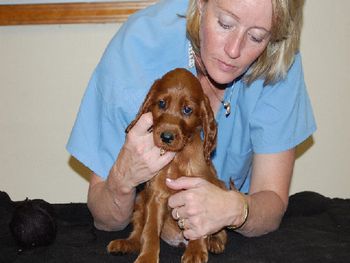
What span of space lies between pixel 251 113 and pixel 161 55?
18.4 inches

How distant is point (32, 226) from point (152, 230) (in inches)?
21.1

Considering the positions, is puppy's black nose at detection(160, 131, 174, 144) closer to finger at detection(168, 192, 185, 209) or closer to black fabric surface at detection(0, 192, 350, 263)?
finger at detection(168, 192, 185, 209)

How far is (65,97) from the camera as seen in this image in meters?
3.42

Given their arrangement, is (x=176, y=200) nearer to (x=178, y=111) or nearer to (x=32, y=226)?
(x=178, y=111)

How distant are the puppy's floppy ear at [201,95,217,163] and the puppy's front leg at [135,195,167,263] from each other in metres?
0.26

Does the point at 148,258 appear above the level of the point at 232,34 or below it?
below

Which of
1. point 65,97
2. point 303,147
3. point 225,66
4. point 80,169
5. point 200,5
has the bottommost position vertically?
point 80,169

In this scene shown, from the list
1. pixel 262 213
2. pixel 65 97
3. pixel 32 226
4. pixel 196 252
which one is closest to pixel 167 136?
pixel 196 252

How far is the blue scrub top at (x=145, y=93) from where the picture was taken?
2240mm

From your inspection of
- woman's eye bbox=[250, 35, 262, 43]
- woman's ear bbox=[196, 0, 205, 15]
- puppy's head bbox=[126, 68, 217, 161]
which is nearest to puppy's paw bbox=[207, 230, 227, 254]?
puppy's head bbox=[126, 68, 217, 161]

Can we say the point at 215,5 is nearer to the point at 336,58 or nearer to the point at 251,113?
the point at 251,113

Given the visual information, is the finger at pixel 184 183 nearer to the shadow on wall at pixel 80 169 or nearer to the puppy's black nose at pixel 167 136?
the puppy's black nose at pixel 167 136

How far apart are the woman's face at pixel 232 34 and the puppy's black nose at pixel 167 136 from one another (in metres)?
0.31

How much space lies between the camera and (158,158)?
2.02m
